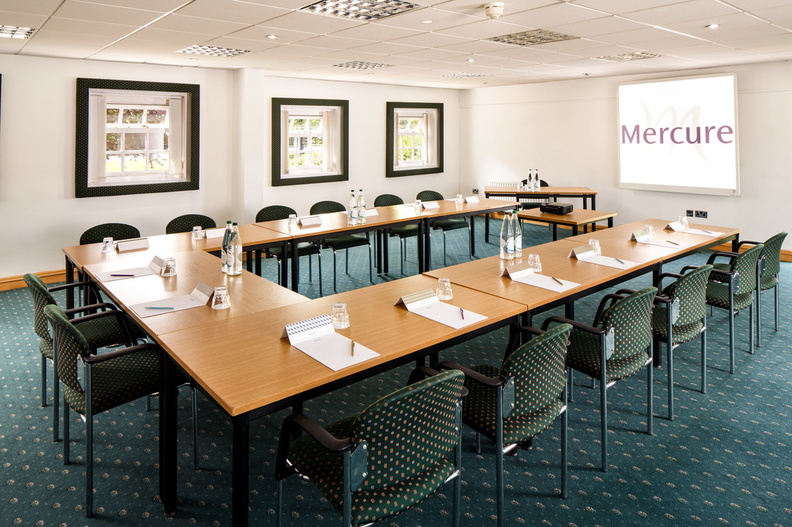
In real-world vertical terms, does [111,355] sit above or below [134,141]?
below

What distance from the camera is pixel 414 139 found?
10.5 metres

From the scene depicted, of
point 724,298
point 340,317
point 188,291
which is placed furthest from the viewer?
point 724,298

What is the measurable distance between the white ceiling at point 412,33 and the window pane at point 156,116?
73 centimetres

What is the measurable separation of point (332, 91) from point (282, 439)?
7574 millimetres

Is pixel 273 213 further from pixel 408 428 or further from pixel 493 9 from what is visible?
pixel 408 428

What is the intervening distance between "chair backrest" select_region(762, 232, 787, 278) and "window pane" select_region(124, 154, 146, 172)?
6.81 m

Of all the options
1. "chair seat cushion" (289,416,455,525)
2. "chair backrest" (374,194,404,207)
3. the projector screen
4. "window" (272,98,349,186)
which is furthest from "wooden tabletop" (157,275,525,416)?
the projector screen

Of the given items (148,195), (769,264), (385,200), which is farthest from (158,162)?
(769,264)

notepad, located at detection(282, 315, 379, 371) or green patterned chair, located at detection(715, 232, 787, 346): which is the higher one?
green patterned chair, located at detection(715, 232, 787, 346)

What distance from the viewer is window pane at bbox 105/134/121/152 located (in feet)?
22.3

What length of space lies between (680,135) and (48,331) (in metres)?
8.02

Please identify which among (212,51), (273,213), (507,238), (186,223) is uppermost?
A: (212,51)

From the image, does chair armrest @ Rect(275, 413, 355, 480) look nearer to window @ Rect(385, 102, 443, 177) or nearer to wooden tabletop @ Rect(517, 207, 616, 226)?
wooden tabletop @ Rect(517, 207, 616, 226)

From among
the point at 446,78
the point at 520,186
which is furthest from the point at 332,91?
the point at 520,186
